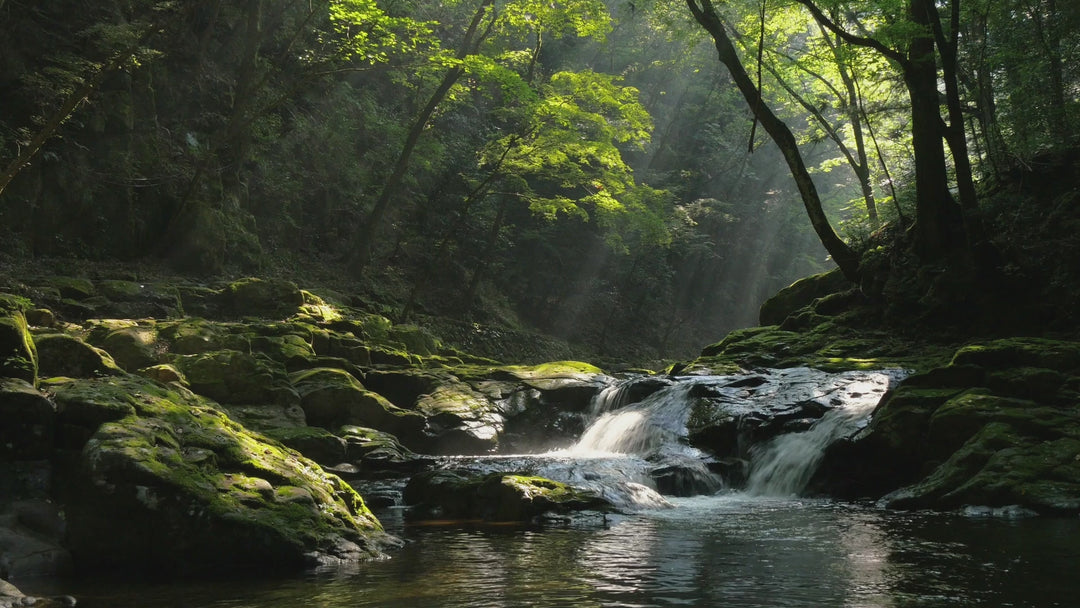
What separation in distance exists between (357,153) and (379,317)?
9465 mm

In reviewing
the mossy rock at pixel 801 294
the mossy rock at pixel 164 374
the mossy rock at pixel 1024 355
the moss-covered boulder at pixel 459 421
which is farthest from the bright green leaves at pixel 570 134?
the mossy rock at pixel 1024 355

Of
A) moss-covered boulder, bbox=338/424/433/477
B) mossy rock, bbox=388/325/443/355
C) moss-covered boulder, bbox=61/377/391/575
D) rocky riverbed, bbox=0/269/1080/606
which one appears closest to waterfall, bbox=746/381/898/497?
rocky riverbed, bbox=0/269/1080/606

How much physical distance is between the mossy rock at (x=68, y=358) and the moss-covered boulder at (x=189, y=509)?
250 cm

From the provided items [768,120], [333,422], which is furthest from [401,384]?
[768,120]

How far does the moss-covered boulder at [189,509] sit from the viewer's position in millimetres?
4980

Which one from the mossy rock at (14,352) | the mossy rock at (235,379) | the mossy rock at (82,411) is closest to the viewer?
the mossy rock at (82,411)

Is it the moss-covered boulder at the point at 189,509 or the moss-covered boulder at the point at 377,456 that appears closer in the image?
the moss-covered boulder at the point at 189,509

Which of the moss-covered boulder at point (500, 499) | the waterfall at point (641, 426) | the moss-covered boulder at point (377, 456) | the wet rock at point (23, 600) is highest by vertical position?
the waterfall at point (641, 426)

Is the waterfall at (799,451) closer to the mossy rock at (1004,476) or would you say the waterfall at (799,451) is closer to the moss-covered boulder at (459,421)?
the mossy rock at (1004,476)

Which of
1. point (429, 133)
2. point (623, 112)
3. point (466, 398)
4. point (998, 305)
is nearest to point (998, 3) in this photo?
point (998, 305)

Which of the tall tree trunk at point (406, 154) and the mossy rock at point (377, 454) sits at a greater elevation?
the tall tree trunk at point (406, 154)

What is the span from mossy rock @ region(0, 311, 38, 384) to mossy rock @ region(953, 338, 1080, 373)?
9.88 m

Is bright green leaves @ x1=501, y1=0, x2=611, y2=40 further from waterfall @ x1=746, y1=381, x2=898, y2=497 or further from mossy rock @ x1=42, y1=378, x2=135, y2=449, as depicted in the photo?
mossy rock @ x1=42, y1=378, x2=135, y2=449

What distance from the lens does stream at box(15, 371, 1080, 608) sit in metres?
4.11
